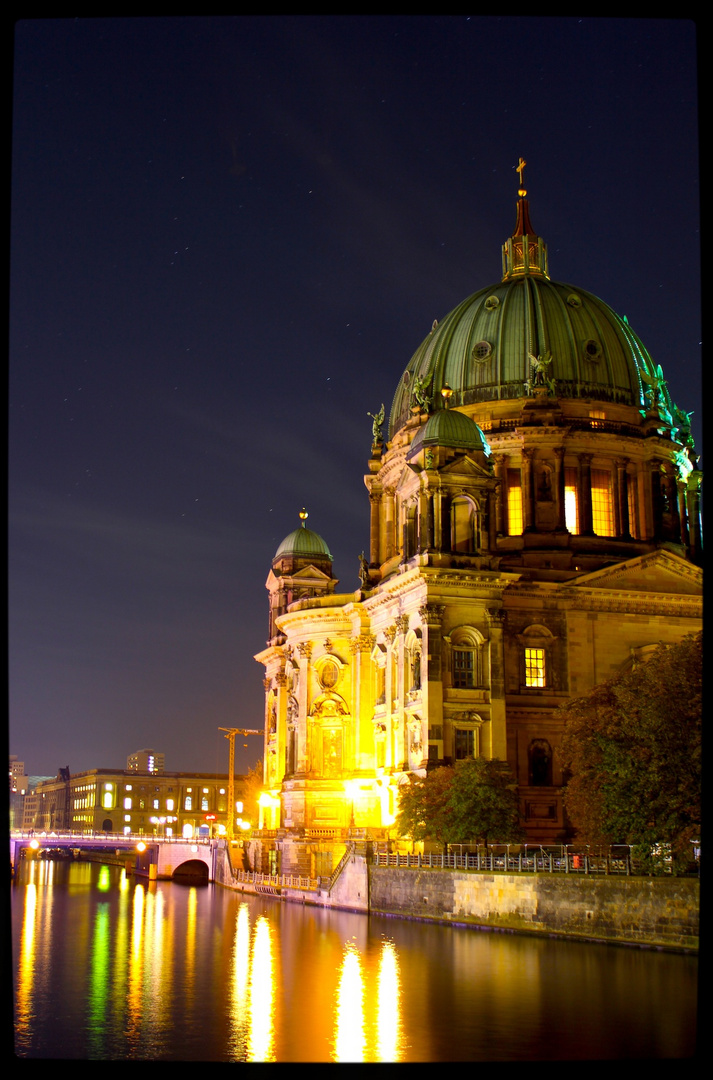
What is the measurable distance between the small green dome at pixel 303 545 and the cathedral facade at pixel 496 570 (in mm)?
10942

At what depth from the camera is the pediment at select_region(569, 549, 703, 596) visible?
80312mm

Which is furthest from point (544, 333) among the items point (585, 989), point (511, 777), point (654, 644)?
point (585, 989)

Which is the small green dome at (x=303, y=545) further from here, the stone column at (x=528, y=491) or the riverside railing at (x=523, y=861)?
the riverside railing at (x=523, y=861)

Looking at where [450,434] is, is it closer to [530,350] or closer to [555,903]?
[530,350]

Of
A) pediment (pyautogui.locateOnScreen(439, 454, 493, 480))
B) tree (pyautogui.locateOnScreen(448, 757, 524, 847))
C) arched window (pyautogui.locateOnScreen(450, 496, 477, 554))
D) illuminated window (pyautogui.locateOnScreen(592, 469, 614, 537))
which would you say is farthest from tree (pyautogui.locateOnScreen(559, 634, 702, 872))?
illuminated window (pyautogui.locateOnScreen(592, 469, 614, 537))

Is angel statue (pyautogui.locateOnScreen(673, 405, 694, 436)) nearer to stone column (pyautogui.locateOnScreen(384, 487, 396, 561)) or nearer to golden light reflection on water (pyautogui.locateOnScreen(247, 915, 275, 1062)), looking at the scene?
stone column (pyautogui.locateOnScreen(384, 487, 396, 561))

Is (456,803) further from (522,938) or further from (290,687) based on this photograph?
(290,687)

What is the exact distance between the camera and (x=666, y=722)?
4497cm

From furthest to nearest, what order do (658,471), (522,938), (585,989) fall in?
(658,471) → (522,938) → (585,989)

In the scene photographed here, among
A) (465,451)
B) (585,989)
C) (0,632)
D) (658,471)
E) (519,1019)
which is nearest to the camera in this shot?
(0,632)

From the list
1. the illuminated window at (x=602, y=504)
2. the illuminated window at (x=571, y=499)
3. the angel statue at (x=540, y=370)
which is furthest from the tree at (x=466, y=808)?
the angel statue at (x=540, y=370)

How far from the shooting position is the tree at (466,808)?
62688 millimetres

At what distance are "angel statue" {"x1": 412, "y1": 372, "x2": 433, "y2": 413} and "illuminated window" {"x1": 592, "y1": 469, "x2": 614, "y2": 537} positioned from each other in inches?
530

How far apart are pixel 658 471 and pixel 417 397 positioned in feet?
61.5
